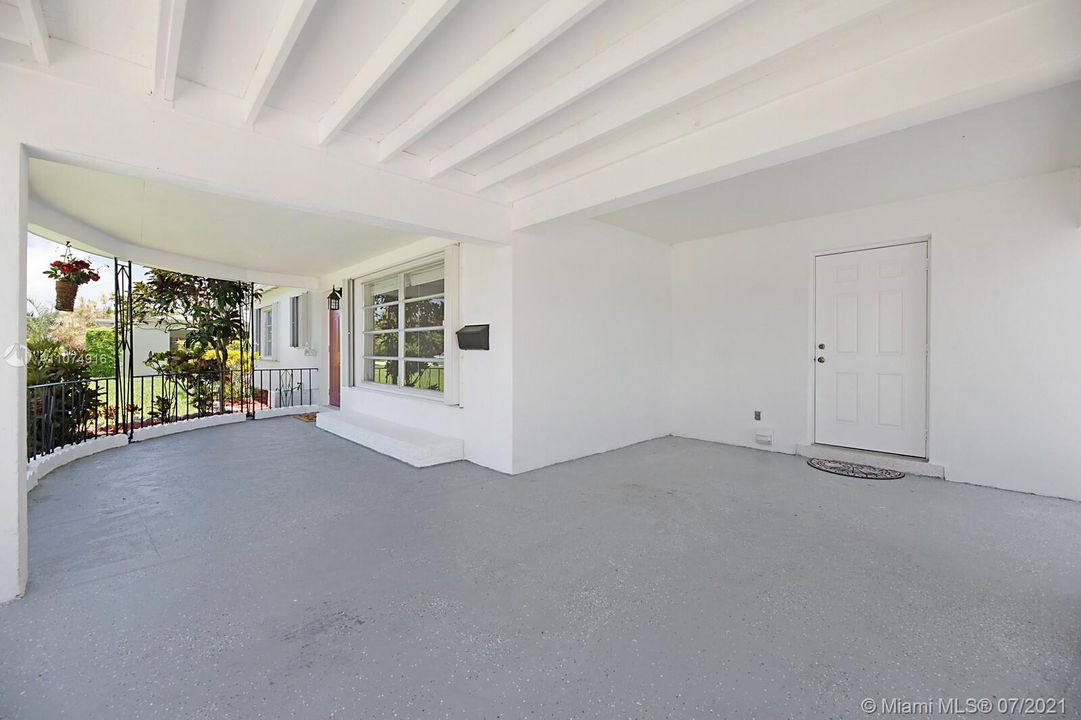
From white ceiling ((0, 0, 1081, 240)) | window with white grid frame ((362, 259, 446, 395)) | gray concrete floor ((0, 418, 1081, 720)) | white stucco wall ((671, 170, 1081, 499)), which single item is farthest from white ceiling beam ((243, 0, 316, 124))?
Answer: white stucco wall ((671, 170, 1081, 499))

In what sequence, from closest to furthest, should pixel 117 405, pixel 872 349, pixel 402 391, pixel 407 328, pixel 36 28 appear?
pixel 36 28, pixel 872 349, pixel 117 405, pixel 407 328, pixel 402 391

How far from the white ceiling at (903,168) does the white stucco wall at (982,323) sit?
8.8 inches

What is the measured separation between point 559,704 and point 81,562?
2.79 m

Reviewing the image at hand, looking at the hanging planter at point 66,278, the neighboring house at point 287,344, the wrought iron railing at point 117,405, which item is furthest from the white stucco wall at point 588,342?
the neighboring house at point 287,344

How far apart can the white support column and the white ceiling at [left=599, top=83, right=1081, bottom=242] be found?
4.16 m

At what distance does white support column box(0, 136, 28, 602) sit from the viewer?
2094 millimetres

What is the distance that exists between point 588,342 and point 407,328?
7.79ft

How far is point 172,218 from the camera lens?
4.48 metres

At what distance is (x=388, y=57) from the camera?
212 centimetres

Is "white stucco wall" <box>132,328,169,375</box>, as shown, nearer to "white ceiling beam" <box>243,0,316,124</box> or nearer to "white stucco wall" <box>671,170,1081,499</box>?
"white ceiling beam" <box>243,0,316,124</box>

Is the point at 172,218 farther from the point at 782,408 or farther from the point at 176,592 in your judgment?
the point at 782,408

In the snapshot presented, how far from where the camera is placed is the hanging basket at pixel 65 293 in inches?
173

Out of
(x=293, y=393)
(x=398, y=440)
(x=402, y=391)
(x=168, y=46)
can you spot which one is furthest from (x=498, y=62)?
(x=293, y=393)

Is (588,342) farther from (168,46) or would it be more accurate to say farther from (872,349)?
(168,46)
